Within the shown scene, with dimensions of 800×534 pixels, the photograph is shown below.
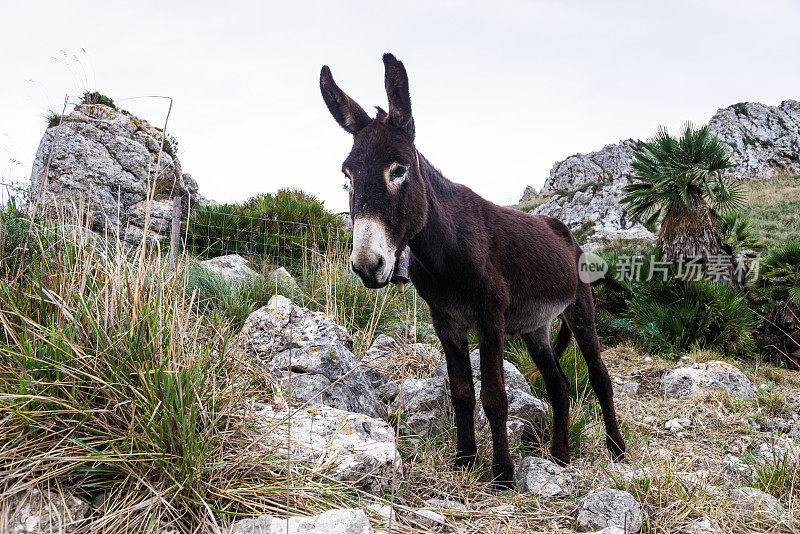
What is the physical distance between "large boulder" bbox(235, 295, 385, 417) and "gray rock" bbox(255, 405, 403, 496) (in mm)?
444

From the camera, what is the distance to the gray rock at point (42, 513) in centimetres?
159

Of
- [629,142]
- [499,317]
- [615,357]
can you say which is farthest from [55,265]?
[629,142]

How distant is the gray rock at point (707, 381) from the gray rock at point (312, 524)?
5.73 metres

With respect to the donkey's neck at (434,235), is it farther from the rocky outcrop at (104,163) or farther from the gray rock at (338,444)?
the rocky outcrop at (104,163)

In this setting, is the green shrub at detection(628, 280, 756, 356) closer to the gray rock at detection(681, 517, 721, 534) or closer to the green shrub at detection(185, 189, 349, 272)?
the green shrub at detection(185, 189, 349, 272)

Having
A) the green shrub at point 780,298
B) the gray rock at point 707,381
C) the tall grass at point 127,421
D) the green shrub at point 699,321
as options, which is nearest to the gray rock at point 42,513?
the tall grass at point 127,421

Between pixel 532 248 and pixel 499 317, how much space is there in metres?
0.83

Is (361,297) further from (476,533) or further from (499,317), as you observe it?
(476,533)

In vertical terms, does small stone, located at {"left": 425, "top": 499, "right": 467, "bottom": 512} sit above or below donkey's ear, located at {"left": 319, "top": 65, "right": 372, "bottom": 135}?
below

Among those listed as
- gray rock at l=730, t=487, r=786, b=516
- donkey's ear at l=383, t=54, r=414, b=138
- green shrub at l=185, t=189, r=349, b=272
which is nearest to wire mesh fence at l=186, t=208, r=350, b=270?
green shrub at l=185, t=189, r=349, b=272

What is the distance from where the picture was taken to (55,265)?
8.36ft

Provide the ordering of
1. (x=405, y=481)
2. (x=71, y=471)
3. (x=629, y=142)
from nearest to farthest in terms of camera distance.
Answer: (x=71, y=471), (x=405, y=481), (x=629, y=142)

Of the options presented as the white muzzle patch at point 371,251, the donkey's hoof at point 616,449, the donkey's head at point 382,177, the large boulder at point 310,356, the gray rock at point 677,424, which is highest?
the donkey's head at point 382,177

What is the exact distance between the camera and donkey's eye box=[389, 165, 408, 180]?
2.57 meters
